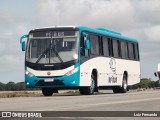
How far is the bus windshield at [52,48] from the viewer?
990 inches

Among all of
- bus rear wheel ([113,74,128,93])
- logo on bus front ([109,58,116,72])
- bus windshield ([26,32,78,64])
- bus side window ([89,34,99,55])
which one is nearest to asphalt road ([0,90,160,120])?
bus windshield ([26,32,78,64])

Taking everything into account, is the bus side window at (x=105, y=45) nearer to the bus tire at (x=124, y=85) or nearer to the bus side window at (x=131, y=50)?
the bus tire at (x=124, y=85)

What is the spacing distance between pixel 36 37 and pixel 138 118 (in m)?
15.1

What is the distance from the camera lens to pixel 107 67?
95.7ft

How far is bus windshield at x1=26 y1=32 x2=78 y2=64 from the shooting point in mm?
25141

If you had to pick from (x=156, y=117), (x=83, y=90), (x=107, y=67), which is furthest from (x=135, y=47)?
(x=156, y=117)

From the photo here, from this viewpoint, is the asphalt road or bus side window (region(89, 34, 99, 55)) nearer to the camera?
the asphalt road

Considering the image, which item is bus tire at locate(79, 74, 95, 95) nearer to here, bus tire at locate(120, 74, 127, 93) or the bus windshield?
the bus windshield

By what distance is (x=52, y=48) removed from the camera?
2528cm

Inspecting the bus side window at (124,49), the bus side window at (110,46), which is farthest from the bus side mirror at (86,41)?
the bus side window at (124,49)

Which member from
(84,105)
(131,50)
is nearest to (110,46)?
(131,50)

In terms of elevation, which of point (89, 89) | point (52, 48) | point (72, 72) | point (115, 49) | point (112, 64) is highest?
point (115, 49)

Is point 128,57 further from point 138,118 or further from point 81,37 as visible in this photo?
point 138,118

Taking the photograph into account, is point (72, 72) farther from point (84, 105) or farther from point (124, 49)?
point (84, 105)
